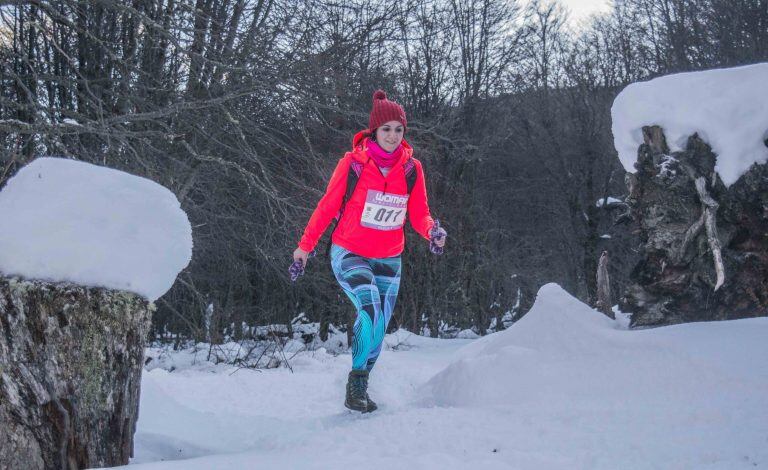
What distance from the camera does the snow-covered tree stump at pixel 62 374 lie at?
89.7 inches

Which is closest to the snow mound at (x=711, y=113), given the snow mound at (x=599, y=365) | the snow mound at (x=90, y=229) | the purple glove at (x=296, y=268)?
the snow mound at (x=599, y=365)

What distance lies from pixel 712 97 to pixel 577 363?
199cm

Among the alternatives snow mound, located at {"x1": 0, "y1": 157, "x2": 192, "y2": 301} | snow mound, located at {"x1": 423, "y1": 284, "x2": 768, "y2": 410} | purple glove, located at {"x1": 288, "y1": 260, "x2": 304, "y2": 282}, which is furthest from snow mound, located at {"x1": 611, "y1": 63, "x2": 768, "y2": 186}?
snow mound, located at {"x1": 0, "y1": 157, "x2": 192, "y2": 301}

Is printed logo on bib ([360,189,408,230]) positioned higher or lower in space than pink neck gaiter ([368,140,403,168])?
lower

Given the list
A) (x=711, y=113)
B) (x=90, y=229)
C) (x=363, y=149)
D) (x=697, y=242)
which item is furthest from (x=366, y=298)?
(x=711, y=113)

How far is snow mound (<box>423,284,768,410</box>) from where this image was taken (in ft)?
9.50

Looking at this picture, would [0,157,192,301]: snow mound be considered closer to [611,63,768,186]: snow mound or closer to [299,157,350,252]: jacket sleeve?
[299,157,350,252]: jacket sleeve

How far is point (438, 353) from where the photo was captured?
7.23 m

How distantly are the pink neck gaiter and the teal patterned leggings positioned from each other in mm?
547

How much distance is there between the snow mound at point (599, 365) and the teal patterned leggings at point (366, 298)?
0.51 m

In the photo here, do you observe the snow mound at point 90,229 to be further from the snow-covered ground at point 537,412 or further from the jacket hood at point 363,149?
the jacket hood at point 363,149

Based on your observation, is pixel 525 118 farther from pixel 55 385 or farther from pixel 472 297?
pixel 55 385

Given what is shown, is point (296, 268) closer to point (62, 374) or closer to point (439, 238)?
point (439, 238)

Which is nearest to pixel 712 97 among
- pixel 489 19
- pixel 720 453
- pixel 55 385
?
pixel 720 453
